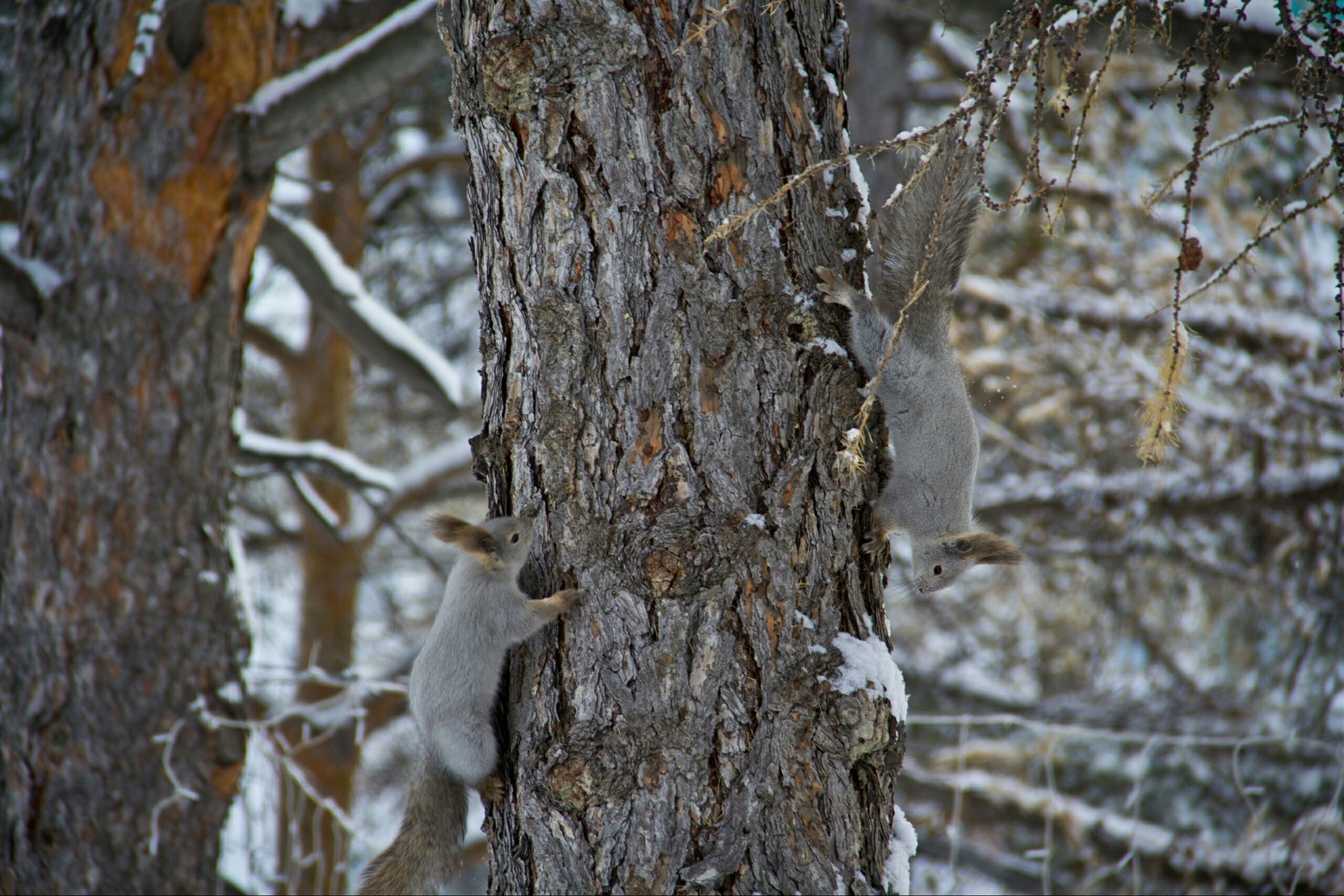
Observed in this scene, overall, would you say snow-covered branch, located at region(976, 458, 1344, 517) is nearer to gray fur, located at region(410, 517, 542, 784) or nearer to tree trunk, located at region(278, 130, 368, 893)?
gray fur, located at region(410, 517, 542, 784)

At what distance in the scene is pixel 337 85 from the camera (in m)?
2.98

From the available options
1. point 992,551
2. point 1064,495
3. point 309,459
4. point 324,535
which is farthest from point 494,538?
point 324,535

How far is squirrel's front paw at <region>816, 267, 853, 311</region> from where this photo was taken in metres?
1.57

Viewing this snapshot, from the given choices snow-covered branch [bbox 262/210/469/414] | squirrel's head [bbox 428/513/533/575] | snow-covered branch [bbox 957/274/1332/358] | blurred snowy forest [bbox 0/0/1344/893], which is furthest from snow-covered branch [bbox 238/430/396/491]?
snow-covered branch [bbox 957/274/1332/358]

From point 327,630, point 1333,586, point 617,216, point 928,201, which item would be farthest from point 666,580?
point 327,630

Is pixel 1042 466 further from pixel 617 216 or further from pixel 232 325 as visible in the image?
pixel 617 216

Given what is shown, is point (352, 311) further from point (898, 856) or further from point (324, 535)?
point (898, 856)

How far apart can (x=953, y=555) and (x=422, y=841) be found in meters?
1.33

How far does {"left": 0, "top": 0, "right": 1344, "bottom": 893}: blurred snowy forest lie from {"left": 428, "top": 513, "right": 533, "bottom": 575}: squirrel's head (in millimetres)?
1412

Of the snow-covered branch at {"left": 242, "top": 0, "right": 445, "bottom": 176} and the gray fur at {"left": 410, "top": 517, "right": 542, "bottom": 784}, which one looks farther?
the snow-covered branch at {"left": 242, "top": 0, "right": 445, "bottom": 176}

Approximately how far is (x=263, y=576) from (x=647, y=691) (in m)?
6.51

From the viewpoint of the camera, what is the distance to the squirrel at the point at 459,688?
1596 mm

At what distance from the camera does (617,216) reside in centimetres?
148

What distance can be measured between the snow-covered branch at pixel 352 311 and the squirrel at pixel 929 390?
2270 mm
